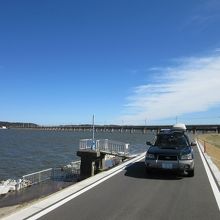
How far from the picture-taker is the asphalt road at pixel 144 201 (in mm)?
8844

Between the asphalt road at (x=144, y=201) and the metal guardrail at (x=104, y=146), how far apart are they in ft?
60.2

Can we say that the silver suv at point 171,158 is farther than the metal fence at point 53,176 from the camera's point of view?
No

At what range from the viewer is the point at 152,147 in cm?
1683

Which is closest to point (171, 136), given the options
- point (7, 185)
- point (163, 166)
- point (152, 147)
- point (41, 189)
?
point (152, 147)

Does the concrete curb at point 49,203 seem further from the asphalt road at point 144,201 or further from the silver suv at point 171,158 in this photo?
the silver suv at point 171,158

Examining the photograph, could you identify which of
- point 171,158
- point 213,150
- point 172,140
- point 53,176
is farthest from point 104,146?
point 171,158

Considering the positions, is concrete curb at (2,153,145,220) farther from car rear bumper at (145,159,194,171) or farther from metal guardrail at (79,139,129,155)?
metal guardrail at (79,139,129,155)

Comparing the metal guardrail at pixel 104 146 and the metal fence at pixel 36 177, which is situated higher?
the metal guardrail at pixel 104 146

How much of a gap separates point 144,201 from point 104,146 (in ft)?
78.7

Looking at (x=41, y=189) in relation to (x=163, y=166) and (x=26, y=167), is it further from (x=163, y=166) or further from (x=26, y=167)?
(x=26, y=167)

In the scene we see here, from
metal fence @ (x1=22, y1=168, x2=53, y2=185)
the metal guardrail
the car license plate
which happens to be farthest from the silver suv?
the metal guardrail

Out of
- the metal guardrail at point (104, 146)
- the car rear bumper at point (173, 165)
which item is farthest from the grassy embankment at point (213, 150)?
the metal guardrail at point (104, 146)

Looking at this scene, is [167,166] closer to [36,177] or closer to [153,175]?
[153,175]

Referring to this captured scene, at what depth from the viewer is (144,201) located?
1055cm
